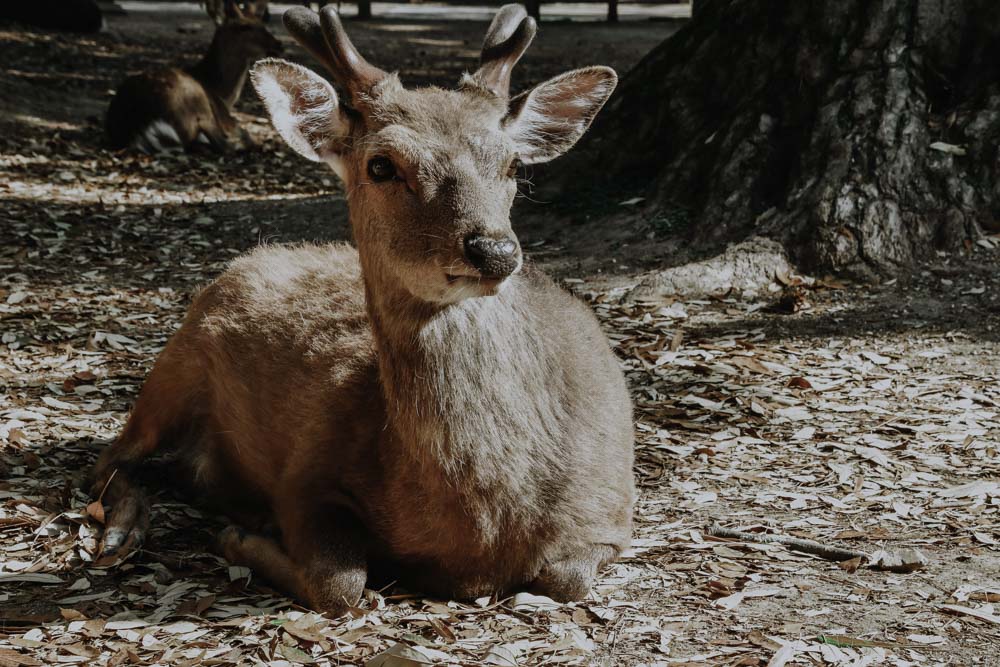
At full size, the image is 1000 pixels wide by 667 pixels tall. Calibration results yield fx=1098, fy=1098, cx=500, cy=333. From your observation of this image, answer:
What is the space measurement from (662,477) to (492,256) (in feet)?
6.41

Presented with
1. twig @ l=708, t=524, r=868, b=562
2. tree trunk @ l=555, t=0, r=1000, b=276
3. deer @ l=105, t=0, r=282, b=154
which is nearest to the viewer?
twig @ l=708, t=524, r=868, b=562

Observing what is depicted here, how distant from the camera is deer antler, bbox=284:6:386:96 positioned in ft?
13.0

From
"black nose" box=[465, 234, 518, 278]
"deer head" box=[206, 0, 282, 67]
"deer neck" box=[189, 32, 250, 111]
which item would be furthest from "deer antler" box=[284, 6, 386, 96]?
"deer neck" box=[189, 32, 250, 111]

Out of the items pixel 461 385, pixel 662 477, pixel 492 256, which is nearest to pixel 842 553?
pixel 662 477

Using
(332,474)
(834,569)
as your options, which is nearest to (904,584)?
(834,569)

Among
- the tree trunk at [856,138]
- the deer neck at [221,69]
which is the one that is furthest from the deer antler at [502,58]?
the deer neck at [221,69]

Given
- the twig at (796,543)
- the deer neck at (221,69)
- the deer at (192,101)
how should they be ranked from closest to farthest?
the twig at (796,543) < the deer at (192,101) < the deer neck at (221,69)

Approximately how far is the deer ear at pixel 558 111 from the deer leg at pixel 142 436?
7.08 ft

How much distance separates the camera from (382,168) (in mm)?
3865

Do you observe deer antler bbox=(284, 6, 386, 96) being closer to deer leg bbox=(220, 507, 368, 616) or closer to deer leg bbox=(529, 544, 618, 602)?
deer leg bbox=(220, 507, 368, 616)

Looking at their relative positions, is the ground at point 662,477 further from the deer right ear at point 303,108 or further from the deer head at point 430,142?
the deer right ear at point 303,108

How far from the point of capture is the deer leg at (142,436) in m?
4.87

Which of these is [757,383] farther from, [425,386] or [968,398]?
[425,386]

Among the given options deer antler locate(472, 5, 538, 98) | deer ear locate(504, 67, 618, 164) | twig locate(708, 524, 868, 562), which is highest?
deer antler locate(472, 5, 538, 98)
